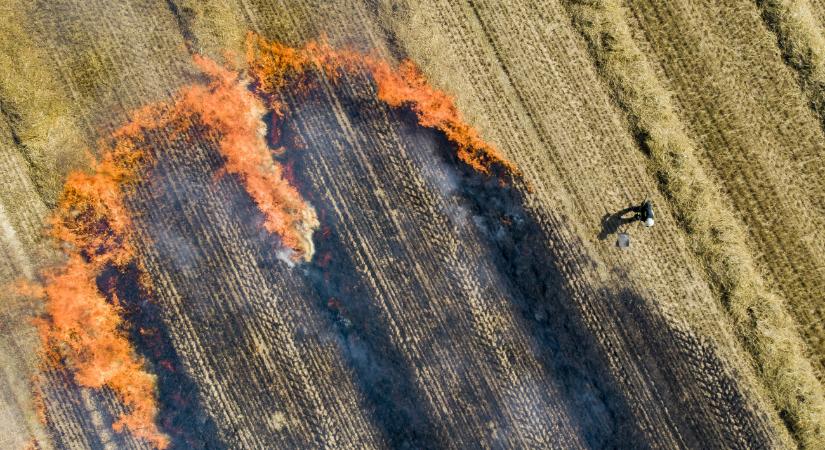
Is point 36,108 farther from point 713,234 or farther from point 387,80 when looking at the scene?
point 713,234

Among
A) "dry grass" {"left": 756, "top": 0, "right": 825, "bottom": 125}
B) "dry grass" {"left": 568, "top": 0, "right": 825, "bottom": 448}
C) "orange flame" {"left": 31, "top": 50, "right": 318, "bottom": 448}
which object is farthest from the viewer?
"orange flame" {"left": 31, "top": 50, "right": 318, "bottom": 448}

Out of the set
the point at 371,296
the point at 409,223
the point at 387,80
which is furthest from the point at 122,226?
the point at 387,80

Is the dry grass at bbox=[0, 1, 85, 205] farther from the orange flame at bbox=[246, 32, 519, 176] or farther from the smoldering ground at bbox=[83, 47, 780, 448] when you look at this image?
the orange flame at bbox=[246, 32, 519, 176]

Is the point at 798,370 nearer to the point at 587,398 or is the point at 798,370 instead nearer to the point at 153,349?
the point at 587,398

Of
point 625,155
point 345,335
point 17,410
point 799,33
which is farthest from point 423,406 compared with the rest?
point 799,33

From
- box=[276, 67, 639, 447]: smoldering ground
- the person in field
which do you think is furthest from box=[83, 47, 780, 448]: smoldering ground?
the person in field

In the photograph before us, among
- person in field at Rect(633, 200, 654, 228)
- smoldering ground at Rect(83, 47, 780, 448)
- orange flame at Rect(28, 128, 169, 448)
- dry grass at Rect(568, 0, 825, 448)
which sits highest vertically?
dry grass at Rect(568, 0, 825, 448)
